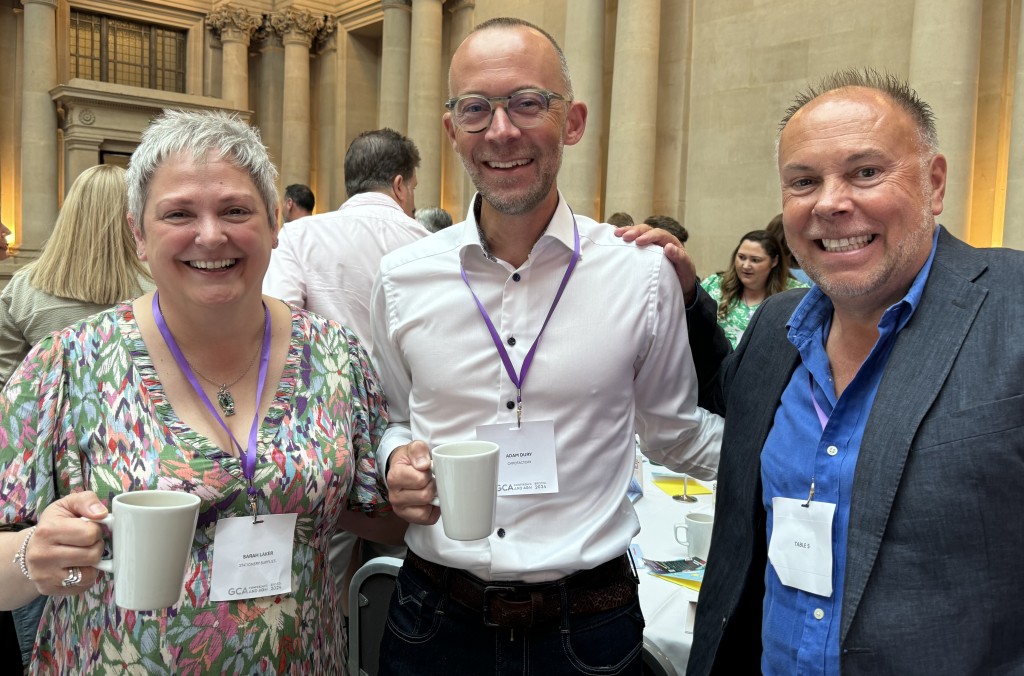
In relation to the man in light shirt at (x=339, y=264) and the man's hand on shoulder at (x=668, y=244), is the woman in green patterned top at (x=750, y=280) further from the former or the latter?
the man's hand on shoulder at (x=668, y=244)

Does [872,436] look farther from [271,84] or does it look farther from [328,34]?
[271,84]

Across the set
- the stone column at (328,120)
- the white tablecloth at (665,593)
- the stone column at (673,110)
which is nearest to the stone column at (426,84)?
the stone column at (328,120)

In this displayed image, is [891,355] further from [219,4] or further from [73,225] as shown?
[219,4]

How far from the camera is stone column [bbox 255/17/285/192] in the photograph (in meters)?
16.6

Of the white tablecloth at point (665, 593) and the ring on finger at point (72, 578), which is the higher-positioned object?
the ring on finger at point (72, 578)

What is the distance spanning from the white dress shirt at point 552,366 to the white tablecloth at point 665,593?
0.51 meters

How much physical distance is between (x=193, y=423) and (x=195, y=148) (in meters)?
0.54

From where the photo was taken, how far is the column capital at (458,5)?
12805 millimetres

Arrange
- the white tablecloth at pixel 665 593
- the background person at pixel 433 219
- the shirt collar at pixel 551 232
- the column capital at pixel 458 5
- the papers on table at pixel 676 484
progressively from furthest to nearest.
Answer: the column capital at pixel 458 5 < the background person at pixel 433 219 < the papers on table at pixel 676 484 < the white tablecloth at pixel 665 593 < the shirt collar at pixel 551 232

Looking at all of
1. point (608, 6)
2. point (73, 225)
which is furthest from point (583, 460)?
point (608, 6)

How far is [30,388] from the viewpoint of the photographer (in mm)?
1498

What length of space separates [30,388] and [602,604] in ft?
4.10

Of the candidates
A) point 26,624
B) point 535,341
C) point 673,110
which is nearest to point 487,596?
point 535,341

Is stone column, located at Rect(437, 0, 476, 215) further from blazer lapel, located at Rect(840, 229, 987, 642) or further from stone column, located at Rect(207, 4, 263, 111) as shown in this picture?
blazer lapel, located at Rect(840, 229, 987, 642)
